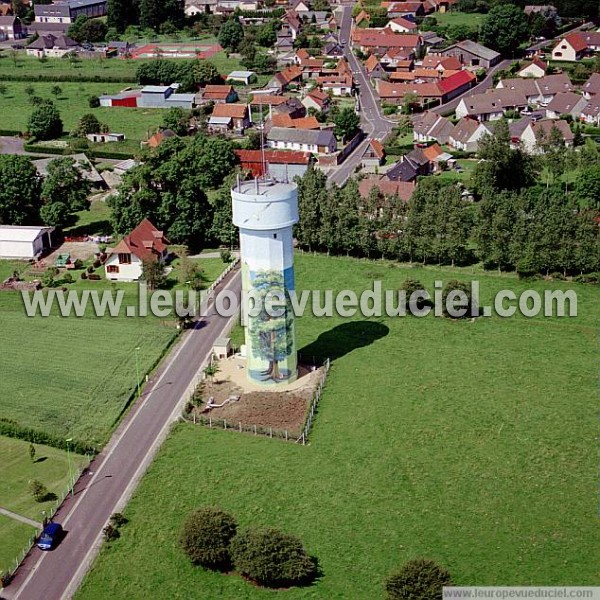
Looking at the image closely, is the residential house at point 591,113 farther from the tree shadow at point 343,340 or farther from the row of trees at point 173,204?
the tree shadow at point 343,340

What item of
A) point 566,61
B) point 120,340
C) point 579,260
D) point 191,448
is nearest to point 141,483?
point 191,448

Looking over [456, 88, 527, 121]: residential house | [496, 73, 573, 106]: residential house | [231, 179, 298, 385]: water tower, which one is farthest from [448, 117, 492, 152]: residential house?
[231, 179, 298, 385]: water tower

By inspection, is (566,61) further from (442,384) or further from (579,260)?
(442,384)

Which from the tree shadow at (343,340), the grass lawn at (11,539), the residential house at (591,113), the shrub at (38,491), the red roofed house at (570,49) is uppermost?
the red roofed house at (570,49)

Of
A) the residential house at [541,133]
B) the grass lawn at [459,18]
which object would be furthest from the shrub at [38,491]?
the grass lawn at [459,18]

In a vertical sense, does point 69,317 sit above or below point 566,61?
below
